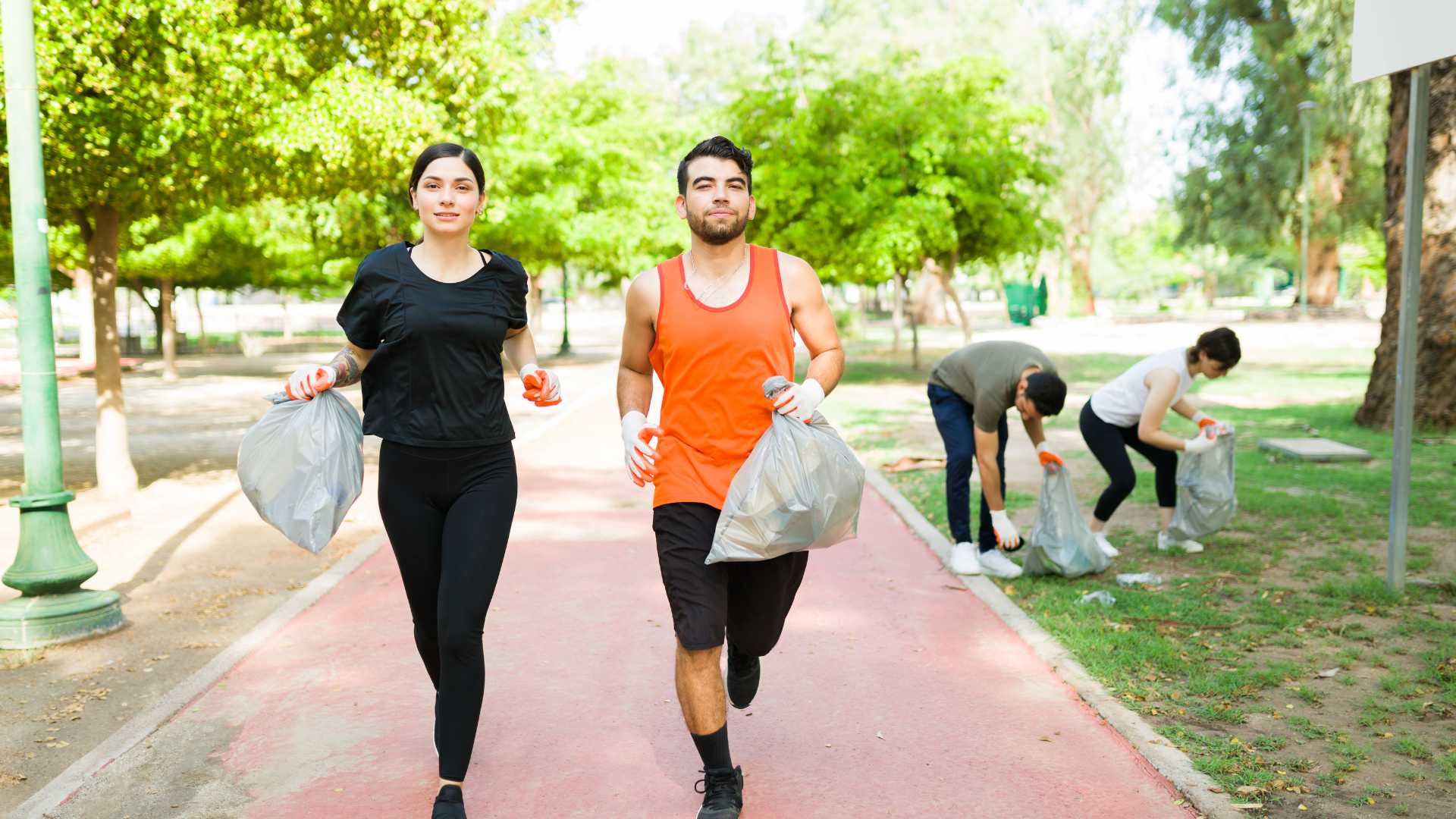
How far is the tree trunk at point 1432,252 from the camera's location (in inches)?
482

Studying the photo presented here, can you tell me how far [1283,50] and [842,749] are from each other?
3539cm

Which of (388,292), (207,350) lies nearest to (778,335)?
(388,292)

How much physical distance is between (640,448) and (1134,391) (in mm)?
4578

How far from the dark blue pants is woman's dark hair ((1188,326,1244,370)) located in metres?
1.17

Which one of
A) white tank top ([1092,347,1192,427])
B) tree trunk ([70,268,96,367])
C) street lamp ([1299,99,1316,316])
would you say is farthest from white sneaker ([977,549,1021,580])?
street lamp ([1299,99,1316,316])

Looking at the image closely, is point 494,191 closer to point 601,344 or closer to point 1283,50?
point 601,344

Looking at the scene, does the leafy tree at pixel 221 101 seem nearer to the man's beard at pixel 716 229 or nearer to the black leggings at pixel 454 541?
the black leggings at pixel 454 541

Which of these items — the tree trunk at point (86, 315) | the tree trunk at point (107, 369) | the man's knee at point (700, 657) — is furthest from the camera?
the tree trunk at point (86, 315)

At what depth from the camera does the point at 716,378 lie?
370 centimetres

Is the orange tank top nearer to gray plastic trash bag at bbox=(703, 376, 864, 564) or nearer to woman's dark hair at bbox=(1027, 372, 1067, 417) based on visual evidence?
gray plastic trash bag at bbox=(703, 376, 864, 564)

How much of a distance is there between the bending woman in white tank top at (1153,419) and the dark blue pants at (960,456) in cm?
63

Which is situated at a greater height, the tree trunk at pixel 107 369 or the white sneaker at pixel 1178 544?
the tree trunk at pixel 107 369

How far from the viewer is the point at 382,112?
10.2 meters

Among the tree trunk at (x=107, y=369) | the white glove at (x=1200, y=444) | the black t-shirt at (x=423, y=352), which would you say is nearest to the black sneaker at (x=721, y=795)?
the black t-shirt at (x=423, y=352)
